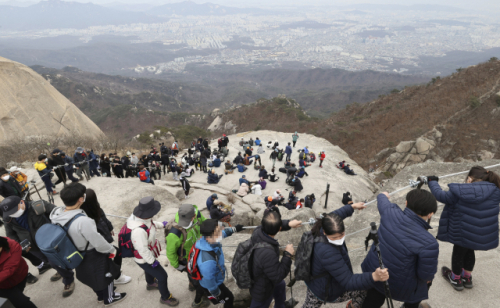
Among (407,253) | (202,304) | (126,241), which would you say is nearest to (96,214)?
(126,241)

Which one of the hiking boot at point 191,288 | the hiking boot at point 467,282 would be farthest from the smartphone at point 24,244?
the hiking boot at point 467,282

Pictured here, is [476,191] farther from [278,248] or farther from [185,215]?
[185,215]

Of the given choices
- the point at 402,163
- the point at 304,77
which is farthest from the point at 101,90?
the point at 304,77

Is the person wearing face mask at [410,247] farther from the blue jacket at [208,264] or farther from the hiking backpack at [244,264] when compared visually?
the blue jacket at [208,264]

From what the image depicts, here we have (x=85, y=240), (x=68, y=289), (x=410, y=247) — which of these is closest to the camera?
(x=410, y=247)

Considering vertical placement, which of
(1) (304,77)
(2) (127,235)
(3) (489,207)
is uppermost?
(3) (489,207)

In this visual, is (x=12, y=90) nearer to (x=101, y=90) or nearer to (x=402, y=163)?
(x=402, y=163)
